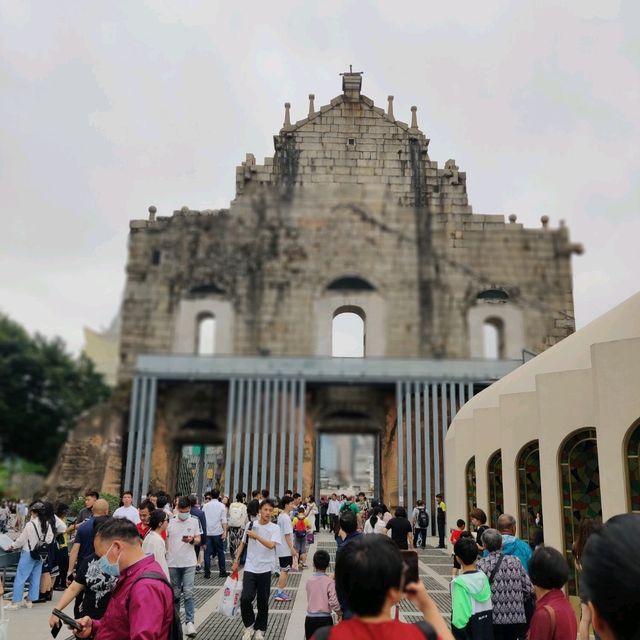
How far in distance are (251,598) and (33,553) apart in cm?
280

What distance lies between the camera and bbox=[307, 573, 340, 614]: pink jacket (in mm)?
4457

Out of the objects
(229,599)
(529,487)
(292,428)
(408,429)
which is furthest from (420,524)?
(229,599)

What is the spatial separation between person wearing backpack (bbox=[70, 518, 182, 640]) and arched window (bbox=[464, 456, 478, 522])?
9704mm

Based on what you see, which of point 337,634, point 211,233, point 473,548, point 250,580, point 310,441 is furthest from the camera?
point 211,233

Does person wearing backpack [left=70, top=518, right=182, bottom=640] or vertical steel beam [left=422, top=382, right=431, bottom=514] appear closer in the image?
person wearing backpack [left=70, top=518, right=182, bottom=640]

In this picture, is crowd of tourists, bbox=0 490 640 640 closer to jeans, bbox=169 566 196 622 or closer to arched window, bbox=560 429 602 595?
jeans, bbox=169 566 196 622

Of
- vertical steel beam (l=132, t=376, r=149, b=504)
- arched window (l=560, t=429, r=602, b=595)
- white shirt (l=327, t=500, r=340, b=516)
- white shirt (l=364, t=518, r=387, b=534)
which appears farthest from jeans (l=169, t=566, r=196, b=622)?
vertical steel beam (l=132, t=376, r=149, b=504)

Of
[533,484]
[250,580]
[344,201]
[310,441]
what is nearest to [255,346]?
[310,441]

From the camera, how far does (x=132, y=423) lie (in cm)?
1839

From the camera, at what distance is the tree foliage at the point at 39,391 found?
22141mm

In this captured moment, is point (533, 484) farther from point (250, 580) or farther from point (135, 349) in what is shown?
point (135, 349)

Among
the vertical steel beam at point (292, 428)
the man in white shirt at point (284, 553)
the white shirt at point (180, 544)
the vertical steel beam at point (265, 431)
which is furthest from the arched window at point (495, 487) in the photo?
the vertical steel beam at point (265, 431)

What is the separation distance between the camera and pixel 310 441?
1895 cm

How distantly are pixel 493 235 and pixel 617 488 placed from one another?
1598 centimetres
